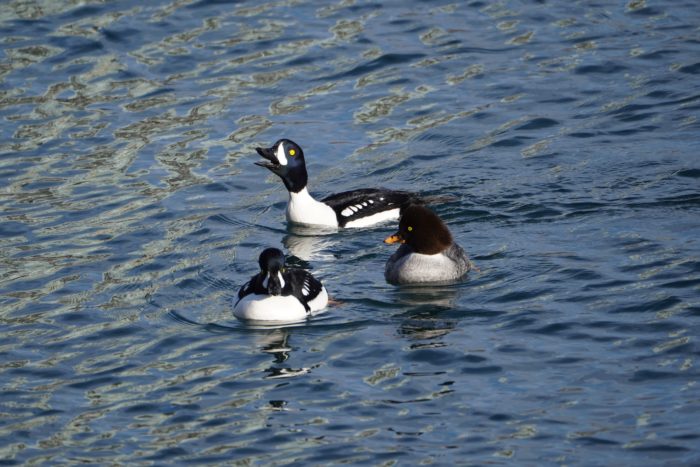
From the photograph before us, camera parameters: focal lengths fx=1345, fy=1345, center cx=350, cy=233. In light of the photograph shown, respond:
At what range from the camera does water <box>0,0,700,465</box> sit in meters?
11.0

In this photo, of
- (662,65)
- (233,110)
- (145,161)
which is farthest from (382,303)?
(662,65)

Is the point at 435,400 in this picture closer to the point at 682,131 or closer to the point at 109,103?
the point at 682,131

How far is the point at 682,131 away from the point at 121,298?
27.7ft

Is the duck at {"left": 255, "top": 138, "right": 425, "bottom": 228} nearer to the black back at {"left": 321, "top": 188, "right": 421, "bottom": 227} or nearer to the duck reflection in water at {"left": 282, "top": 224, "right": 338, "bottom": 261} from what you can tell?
the black back at {"left": 321, "top": 188, "right": 421, "bottom": 227}

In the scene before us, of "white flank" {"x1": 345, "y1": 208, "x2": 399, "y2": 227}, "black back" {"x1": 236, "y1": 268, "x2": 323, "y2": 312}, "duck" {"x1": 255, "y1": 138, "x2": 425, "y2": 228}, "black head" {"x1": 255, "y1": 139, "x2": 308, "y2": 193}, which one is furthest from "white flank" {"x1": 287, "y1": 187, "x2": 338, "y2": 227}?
"black back" {"x1": 236, "y1": 268, "x2": 323, "y2": 312}

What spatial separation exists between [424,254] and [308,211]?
2.81 m

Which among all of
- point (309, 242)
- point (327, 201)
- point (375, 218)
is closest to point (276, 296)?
point (309, 242)

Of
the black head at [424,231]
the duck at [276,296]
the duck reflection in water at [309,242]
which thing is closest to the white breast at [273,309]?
the duck at [276,296]

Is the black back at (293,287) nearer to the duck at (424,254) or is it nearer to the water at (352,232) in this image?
the water at (352,232)

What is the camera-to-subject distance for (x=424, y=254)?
1465 cm

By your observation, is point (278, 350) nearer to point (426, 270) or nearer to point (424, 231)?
point (426, 270)

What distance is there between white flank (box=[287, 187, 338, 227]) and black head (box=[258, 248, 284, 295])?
3594mm

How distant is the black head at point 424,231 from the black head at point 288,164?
9.43ft

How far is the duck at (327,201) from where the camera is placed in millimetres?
16719
